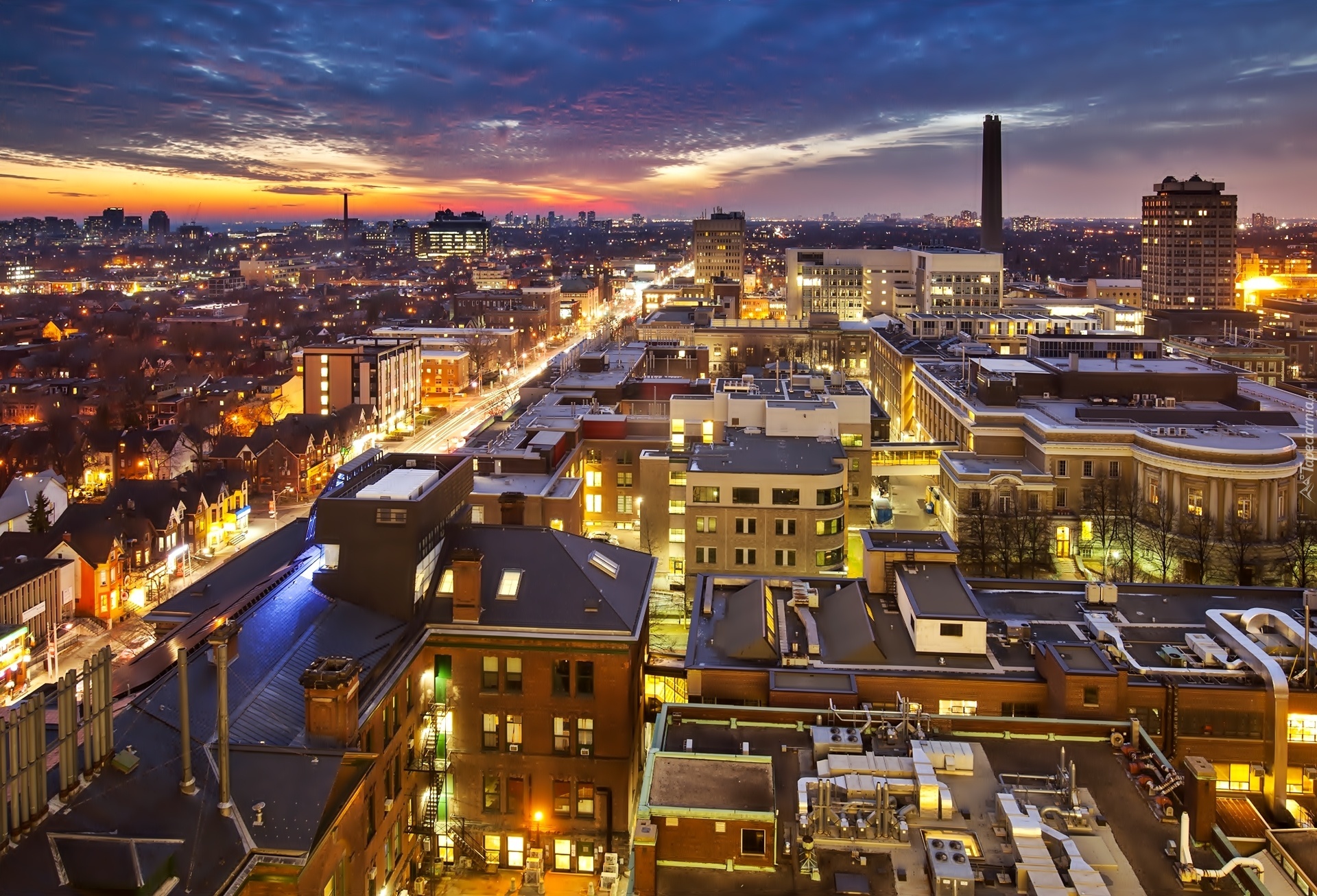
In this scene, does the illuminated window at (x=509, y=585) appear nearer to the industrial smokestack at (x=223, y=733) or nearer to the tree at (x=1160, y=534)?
the industrial smokestack at (x=223, y=733)

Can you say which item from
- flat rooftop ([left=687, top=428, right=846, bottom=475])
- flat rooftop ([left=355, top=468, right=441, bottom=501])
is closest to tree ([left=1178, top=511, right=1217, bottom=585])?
flat rooftop ([left=687, top=428, right=846, bottom=475])

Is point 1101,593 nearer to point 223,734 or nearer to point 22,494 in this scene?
point 223,734

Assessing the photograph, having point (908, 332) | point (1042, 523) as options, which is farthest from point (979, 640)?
point (908, 332)

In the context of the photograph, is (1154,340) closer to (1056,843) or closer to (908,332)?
(908,332)

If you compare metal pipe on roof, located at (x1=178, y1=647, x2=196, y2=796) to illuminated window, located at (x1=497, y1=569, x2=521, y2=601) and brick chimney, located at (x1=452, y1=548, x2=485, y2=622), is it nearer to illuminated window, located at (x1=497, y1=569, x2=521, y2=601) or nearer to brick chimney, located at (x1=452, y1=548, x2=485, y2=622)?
brick chimney, located at (x1=452, y1=548, x2=485, y2=622)

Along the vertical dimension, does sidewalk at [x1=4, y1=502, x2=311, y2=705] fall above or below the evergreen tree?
below
